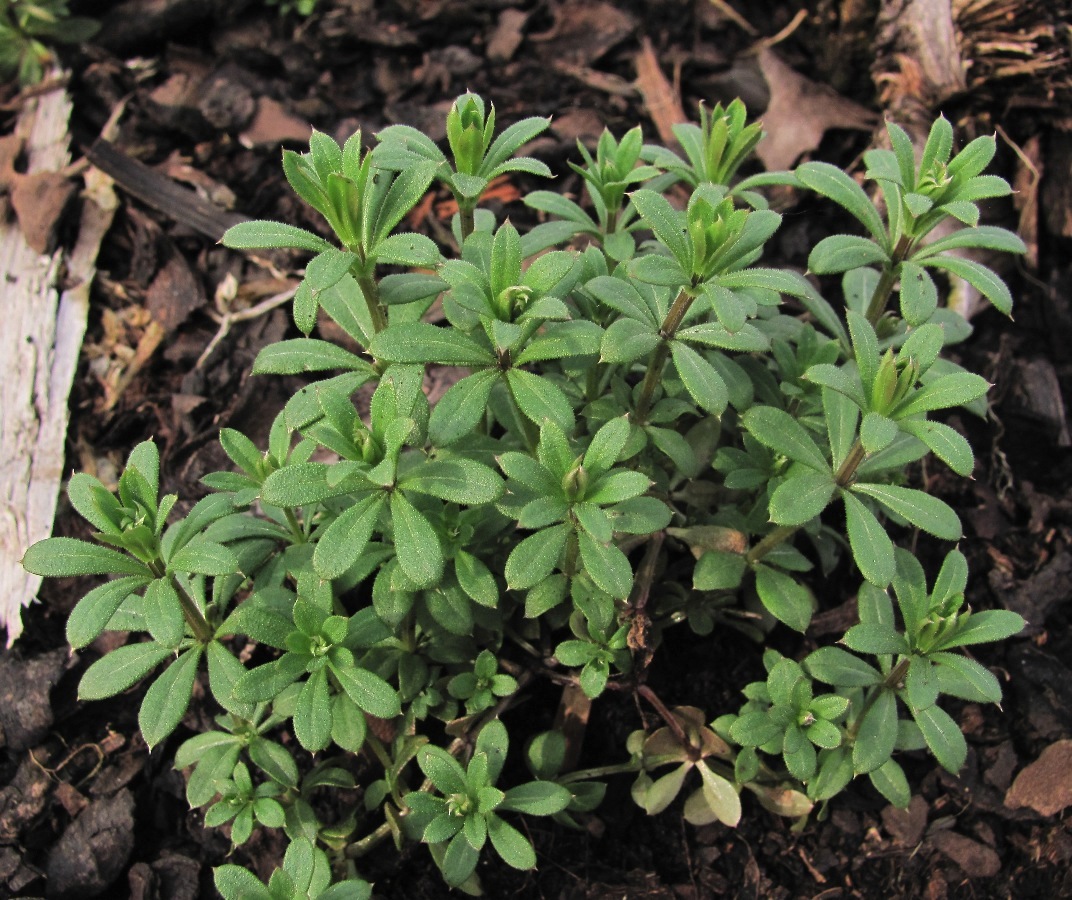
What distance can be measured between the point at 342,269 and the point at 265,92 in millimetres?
3523

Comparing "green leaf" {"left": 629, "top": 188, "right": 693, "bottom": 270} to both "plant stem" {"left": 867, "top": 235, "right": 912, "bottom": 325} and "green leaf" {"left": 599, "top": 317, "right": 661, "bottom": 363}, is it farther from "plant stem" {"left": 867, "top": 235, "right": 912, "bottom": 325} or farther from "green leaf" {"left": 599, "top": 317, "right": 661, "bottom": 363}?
"plant stem" {"left": 867, "top": 235, "right": 912, "bottom": 325}

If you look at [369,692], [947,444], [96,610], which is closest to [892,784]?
[947,444]

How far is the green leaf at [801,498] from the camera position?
10.7 ft

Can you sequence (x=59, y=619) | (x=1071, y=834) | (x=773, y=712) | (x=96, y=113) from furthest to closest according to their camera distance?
(x=96, y=113) < (x=59, y=619) < (x=1071, y=834) < (x=773, y=712)

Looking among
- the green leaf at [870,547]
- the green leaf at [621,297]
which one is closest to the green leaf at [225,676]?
the green leaf at [621,297]

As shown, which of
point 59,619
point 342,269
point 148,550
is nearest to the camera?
point 342,269

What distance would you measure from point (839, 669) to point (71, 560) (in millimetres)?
2761

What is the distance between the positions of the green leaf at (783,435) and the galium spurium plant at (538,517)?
0.04 ft

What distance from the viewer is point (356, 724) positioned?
3445 mm

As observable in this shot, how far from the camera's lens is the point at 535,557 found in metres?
3.24

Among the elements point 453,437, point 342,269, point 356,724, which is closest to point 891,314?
point 453,437

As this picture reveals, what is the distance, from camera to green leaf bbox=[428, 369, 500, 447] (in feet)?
10.6

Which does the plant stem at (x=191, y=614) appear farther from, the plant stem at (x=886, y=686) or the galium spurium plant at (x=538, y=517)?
the plant stem at (x=886, y=686)

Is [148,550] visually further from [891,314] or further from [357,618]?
[891,314]
